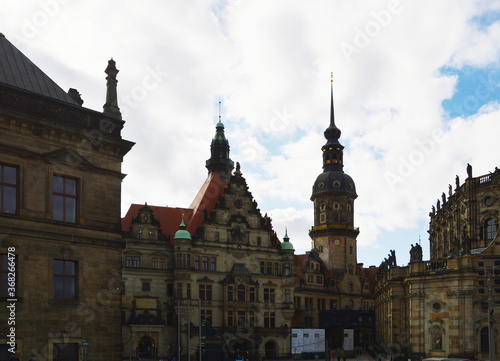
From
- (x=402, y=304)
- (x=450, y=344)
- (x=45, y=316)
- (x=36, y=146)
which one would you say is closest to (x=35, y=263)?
(x=45, y=316)

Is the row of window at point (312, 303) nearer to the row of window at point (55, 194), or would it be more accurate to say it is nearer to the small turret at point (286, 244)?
the small turret at point (286, 244)

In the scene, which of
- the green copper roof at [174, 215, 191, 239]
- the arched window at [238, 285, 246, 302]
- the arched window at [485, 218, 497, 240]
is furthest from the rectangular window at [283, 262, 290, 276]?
the arched window at [485, 218, 497, 240]

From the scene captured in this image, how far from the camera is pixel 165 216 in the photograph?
75375 mm

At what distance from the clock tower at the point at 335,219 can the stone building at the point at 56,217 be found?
65.5 meters

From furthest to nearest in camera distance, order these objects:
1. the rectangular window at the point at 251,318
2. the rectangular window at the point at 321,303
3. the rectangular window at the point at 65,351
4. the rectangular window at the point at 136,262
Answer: the rectangular window at the point at 321,303 → the rectangular window at the point at 251,318 → the rectangular window at the point at 136,262 → the rectangular window at the point at 65,351

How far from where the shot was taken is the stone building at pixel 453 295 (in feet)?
176

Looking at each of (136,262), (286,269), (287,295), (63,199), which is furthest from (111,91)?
(287,295)

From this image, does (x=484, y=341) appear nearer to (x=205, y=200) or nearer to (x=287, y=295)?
(x=287, y=295)

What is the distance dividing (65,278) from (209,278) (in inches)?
1646

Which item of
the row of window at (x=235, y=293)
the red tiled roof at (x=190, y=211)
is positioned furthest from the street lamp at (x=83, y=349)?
the red tiled roof at (x=190, y=211)

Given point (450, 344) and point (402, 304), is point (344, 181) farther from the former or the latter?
point (450, 344)

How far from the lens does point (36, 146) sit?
28406mm

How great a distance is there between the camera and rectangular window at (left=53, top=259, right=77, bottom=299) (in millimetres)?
28688

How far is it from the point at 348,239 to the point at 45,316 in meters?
71.0
